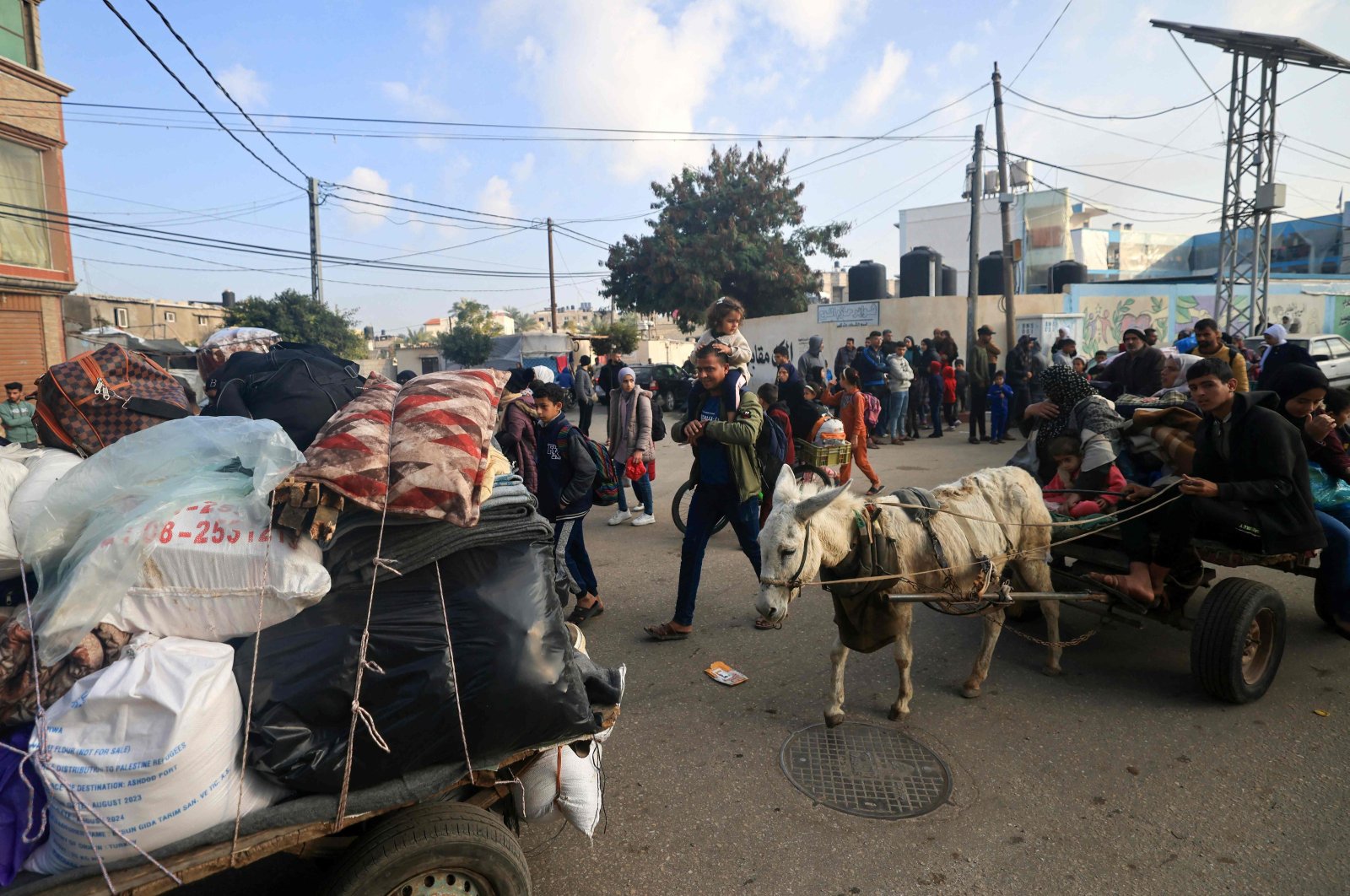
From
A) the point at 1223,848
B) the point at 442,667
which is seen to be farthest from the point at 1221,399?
the point at 442,667

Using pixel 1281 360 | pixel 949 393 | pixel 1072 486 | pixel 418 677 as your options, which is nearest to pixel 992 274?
pixel 949 393

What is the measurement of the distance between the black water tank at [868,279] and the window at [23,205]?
2256 centimetres

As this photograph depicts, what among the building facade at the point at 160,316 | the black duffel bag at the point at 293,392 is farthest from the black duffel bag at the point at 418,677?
the building facade at the point at 160,316

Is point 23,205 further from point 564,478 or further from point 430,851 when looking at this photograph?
point 430,851

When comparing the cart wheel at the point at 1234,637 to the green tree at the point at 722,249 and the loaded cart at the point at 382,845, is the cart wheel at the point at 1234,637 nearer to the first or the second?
the loaded cart at the point at 382,845

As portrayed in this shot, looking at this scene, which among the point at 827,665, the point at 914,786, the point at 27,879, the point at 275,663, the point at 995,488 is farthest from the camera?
the point at 827,665

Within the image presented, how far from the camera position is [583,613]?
552cm

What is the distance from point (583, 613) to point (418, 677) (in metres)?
3.40

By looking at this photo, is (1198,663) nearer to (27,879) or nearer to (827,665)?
(827,665)

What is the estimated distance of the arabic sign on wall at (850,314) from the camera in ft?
71.1

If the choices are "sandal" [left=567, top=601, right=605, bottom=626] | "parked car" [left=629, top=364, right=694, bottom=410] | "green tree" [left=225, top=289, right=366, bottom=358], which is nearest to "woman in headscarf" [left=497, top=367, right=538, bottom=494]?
"sandal" [left=567, top=601, right=605, bottom=626]

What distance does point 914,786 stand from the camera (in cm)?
336

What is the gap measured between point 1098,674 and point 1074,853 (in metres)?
1.78

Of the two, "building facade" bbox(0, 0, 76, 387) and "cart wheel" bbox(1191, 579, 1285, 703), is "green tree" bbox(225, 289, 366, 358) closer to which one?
"building facade" bbox(0, 0, 76, 387)
